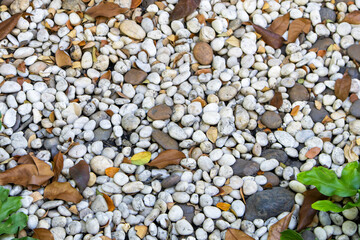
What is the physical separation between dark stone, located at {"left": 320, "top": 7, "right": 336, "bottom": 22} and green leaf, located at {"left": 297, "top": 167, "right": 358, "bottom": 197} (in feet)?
3.07

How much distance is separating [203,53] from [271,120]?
44 cm

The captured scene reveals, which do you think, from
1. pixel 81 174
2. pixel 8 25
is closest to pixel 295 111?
pixel 81 174

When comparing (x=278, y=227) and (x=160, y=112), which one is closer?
(x=278, y=227)

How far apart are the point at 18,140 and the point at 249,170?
92 centimetres

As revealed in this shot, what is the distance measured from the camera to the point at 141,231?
1.57 m

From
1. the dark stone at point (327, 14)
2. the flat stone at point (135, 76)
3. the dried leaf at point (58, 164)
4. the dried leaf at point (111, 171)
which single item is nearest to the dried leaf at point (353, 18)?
the dark stone at point (327, 14)

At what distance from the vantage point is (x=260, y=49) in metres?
2.04

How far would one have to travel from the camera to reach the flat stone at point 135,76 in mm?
1948

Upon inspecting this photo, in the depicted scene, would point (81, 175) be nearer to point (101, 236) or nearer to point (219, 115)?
point (101, 236)

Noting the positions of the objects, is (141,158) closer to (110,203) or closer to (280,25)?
(110,203)

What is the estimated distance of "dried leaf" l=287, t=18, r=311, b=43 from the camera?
2.10 meters

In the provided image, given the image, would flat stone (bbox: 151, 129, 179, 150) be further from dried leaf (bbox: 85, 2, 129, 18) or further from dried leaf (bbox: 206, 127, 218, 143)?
dried leaf (bbox: 85, 2, 129, 18)

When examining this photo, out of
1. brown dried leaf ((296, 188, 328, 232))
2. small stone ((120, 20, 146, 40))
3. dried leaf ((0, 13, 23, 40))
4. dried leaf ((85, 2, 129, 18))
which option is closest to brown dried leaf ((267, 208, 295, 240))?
brown dried leaf ((296, 188, 328, 232))

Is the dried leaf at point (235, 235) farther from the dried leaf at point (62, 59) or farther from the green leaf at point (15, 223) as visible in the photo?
the dried leaf at point (62, 59)
